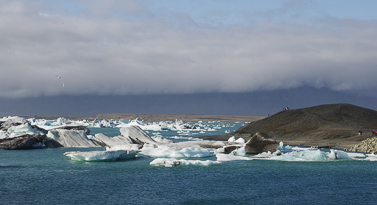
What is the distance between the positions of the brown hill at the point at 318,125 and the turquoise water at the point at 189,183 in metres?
25.6

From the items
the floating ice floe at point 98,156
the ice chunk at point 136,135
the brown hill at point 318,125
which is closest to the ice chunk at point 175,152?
the floating ice floe at point 98,156

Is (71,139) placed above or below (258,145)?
above

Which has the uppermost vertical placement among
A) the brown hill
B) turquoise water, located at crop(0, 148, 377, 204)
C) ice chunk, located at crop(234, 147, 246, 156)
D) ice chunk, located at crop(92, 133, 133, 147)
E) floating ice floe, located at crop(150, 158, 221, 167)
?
the brown hill

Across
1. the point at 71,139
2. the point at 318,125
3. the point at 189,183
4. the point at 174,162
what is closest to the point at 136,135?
the point at 71,139

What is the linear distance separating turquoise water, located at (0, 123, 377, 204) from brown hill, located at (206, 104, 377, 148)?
2558cm

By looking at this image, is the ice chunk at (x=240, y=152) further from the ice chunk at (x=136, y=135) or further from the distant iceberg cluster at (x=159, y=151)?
the ice chunk at (x=136, y=135)

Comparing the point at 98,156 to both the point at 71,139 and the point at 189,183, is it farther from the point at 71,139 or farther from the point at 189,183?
the point at 71,139

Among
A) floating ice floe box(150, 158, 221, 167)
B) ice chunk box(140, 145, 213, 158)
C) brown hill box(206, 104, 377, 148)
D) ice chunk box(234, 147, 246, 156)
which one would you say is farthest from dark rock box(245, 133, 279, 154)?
brown hill box(206, 104, 377, 148)

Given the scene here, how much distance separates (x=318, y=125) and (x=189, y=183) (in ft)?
145

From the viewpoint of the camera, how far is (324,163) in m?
28.8

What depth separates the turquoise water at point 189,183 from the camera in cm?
1727

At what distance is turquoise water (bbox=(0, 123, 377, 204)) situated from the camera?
17.3m

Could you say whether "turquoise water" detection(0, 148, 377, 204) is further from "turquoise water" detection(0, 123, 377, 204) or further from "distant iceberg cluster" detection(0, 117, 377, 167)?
"distant iceberg cluster" detection(0, 117, 377, 167)

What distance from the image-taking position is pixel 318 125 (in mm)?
60750
